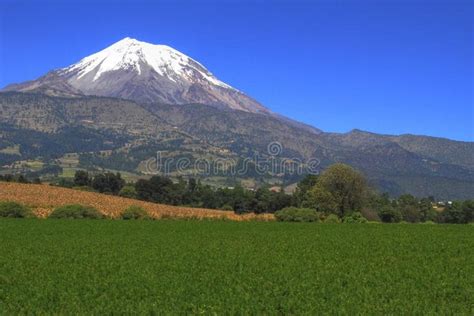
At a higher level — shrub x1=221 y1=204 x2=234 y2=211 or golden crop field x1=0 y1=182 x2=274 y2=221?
golden crop field x1=0 y1=182 x2=274 y2=221

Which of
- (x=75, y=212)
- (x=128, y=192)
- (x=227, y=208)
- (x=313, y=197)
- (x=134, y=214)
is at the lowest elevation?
(x=227, y=208)

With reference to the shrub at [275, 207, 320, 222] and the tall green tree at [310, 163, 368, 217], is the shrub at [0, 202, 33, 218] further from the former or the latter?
the tall green tree at [310, 163, 368, 217]

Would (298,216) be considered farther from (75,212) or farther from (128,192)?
(128,192)

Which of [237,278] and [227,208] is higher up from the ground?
[237,278]

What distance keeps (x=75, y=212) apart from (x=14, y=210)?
782cm

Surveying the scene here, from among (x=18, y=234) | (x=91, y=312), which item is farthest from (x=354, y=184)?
(x=91, y=312)

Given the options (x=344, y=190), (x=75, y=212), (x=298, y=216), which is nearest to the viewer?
(x=75, y=212)

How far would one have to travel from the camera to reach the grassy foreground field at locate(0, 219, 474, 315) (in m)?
18.0

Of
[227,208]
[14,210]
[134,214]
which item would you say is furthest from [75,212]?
[227,208]

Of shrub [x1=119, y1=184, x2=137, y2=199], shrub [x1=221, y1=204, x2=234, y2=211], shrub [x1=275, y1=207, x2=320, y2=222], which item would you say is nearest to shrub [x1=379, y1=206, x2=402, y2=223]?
shrub [x1=221, y1=204, x2=234, y2=211]

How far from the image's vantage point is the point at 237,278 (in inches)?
916

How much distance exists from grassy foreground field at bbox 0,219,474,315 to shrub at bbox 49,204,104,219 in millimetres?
37589

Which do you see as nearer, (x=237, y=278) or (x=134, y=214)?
(x=237, y=278)

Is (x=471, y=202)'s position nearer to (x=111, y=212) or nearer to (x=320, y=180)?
(x=320, y=180)
